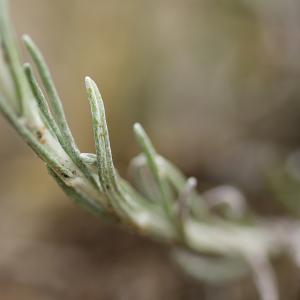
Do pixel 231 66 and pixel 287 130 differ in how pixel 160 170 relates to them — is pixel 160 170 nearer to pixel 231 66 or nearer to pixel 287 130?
pixel 287 130

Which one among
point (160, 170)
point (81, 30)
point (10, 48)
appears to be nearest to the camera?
point (10, 48)

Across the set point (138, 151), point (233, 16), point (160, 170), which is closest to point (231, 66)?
point (233, 16)

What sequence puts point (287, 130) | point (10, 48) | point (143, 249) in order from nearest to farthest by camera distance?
point (10, 48)
point (143, 249)
point (287, 130)

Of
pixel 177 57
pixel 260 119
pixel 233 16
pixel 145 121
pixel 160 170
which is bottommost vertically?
pixel 160 170

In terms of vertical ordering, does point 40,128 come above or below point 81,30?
below

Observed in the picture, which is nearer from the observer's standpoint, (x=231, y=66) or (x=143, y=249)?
(x=143, y=249)

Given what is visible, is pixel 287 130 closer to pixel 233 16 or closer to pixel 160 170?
pixel 233 16
